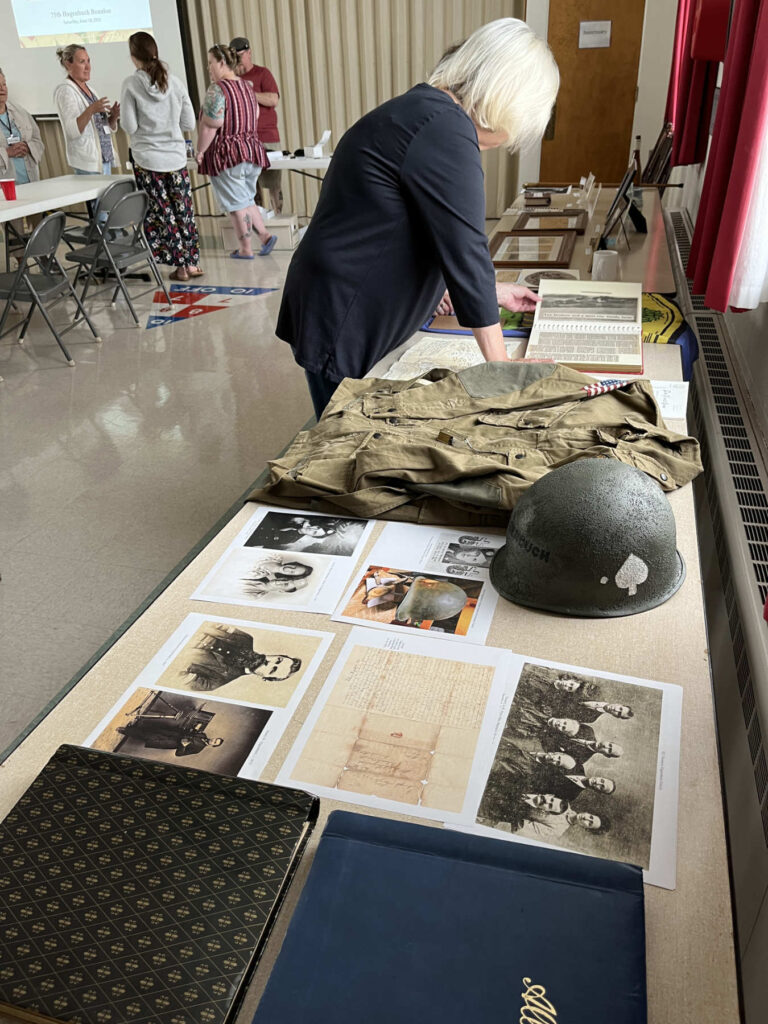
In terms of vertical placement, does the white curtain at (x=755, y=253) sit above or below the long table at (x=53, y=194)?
above

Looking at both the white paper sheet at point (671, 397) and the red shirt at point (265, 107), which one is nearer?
the white paper sheet at point (671, 397)

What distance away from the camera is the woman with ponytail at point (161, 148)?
5359 mm

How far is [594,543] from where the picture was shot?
1070mm

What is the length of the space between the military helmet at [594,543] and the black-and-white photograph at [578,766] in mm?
132

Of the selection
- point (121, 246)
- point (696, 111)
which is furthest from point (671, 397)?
point (121, 246)

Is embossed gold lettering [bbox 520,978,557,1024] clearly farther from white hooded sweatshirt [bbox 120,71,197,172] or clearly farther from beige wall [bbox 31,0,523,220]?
beige wall [bbox 31,0,523,220]

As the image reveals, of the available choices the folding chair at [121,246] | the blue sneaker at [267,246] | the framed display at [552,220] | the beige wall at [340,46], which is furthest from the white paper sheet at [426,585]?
the beige wall at [340,46]

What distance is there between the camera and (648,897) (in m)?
0.76

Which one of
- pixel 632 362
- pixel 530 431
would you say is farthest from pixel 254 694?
pixel 632 362

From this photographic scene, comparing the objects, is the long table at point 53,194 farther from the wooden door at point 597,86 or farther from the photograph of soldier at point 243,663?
the photograph of soldier at point 243,663

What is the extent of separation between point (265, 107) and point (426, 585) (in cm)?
677

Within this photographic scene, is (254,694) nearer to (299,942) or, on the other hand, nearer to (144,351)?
(299,942)

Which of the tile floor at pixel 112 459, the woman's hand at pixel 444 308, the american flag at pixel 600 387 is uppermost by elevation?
the american flag at pixel 600 387

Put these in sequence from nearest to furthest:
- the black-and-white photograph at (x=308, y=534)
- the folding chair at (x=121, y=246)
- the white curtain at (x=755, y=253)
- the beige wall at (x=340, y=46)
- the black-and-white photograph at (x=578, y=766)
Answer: the black-and-white photograph at (x=578, y=766)
the black-and-white photograph at (x=308, y=534)
the white curtain at (x=755, y=253)
the folding chair at (x=121, y=246)
the beige wall at (x=340, y=46)
